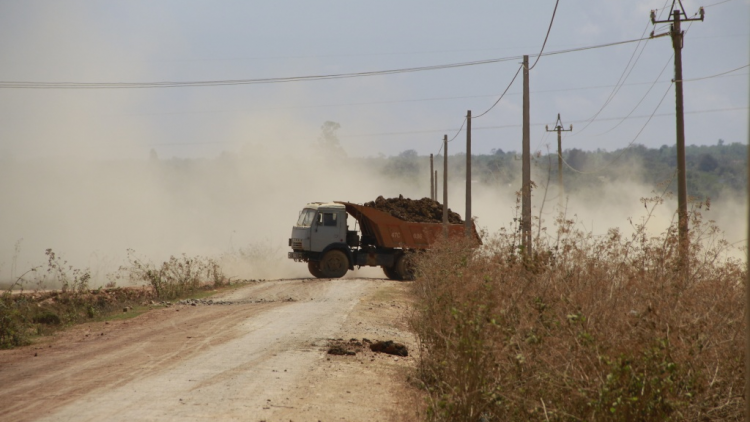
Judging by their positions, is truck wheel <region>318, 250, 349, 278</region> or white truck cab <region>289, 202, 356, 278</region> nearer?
white truck cab <region>289, 202, 356, 278</region>

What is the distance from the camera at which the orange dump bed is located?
28.9 m

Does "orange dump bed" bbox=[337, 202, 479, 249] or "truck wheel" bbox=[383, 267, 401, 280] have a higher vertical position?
"orange dump bed" bbox=[337, 202, 479, 249]

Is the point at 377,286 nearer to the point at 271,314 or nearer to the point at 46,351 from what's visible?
the point at 271,314

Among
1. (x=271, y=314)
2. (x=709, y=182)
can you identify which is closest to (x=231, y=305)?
(x=271, y=314)

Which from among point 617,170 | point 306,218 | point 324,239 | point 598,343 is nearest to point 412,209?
point 324,239

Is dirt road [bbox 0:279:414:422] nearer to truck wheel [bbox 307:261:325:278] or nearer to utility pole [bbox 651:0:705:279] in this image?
utility pole [bbox 651:0:705:279]

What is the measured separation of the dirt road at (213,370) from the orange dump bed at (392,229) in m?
10.6

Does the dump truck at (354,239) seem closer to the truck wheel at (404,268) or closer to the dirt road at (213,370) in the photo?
the truck wheel at (404,268)

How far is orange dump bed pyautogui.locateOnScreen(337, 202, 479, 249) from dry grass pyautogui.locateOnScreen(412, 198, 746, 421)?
63.3 feet

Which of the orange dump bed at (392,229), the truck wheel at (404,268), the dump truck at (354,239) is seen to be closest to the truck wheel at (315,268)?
the dump truck at (354,239)

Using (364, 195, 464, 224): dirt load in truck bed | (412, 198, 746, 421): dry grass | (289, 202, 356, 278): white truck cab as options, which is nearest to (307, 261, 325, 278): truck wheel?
(289, 202, 356, 278): white truck cab

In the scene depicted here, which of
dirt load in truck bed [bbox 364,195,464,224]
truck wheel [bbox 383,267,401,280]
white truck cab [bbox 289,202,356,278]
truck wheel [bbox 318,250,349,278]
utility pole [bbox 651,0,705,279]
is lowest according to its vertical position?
truck wheel [bbox 383,267,401,280]

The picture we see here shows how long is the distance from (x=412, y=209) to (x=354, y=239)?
3.02 meters

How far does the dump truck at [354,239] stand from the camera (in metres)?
28.8
